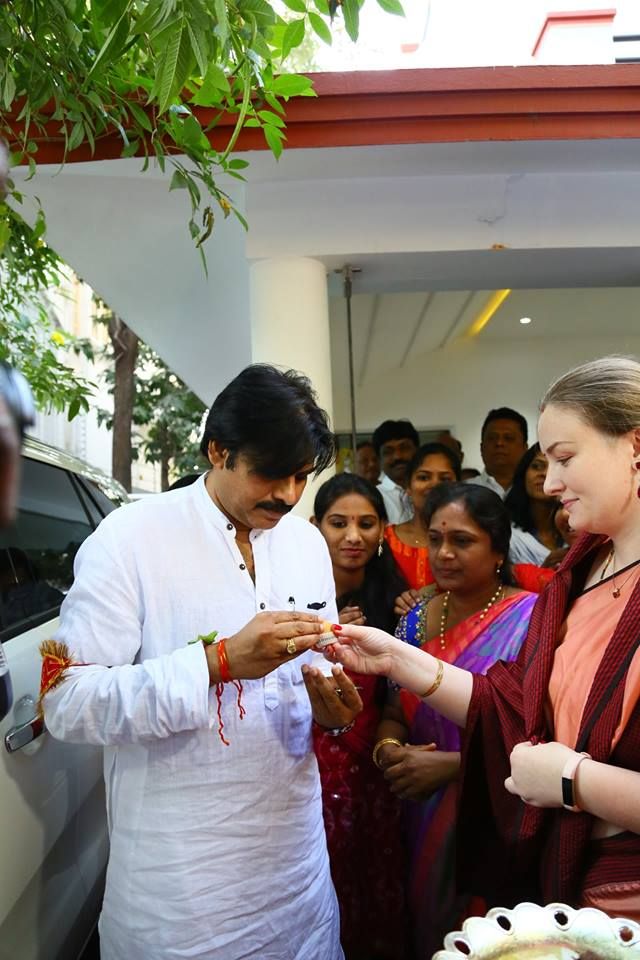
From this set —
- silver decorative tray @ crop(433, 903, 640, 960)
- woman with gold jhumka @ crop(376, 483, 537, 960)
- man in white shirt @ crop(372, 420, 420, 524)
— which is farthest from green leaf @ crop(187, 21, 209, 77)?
man in white shirt @ crop(372, 420, 420, 524)

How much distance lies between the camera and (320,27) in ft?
5.96

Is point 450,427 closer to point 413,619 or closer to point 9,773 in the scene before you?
point 413,619

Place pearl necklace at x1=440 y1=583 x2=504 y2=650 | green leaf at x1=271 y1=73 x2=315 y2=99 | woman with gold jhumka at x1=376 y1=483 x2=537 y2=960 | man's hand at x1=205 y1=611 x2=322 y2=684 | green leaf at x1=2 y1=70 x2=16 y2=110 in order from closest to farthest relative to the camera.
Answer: man's hand at x1=205 y1=611 x2=322 y2=684 < green leaf at x1=2 y1=70 x2=16 y2=110 < green leaf at x1=271 y1=73 x2=315 y2=99 < woman with gold jhumka at x1=376 y1=483 x2=537 y2=960 < pearl necklace at x1=440 y1=583 x2=504 y2=650

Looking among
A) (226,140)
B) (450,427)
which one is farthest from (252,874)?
(450,427)

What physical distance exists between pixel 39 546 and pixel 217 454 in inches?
47.5

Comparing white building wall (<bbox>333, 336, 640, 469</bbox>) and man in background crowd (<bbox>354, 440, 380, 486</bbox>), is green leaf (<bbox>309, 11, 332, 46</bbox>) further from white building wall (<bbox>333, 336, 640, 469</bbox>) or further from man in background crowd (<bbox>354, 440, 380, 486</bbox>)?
white building wall (<bbox>333, 336, 640, 469</bbox>)

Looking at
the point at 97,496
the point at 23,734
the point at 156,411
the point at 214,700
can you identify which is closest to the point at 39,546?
the point at 97,496

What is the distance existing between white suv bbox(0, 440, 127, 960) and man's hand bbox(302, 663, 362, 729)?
72 centimetres

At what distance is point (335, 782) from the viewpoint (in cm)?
289

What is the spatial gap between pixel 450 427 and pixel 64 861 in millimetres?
8698

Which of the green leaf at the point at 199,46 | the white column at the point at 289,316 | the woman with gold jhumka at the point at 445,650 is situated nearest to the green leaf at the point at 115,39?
the green leaf at the point at 199,46

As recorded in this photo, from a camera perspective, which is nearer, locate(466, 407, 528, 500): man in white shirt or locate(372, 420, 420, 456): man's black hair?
locate(466, 407, 528, 500): man in white shirt

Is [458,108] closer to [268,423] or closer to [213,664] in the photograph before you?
[268,423]

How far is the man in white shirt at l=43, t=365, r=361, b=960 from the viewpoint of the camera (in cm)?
175
